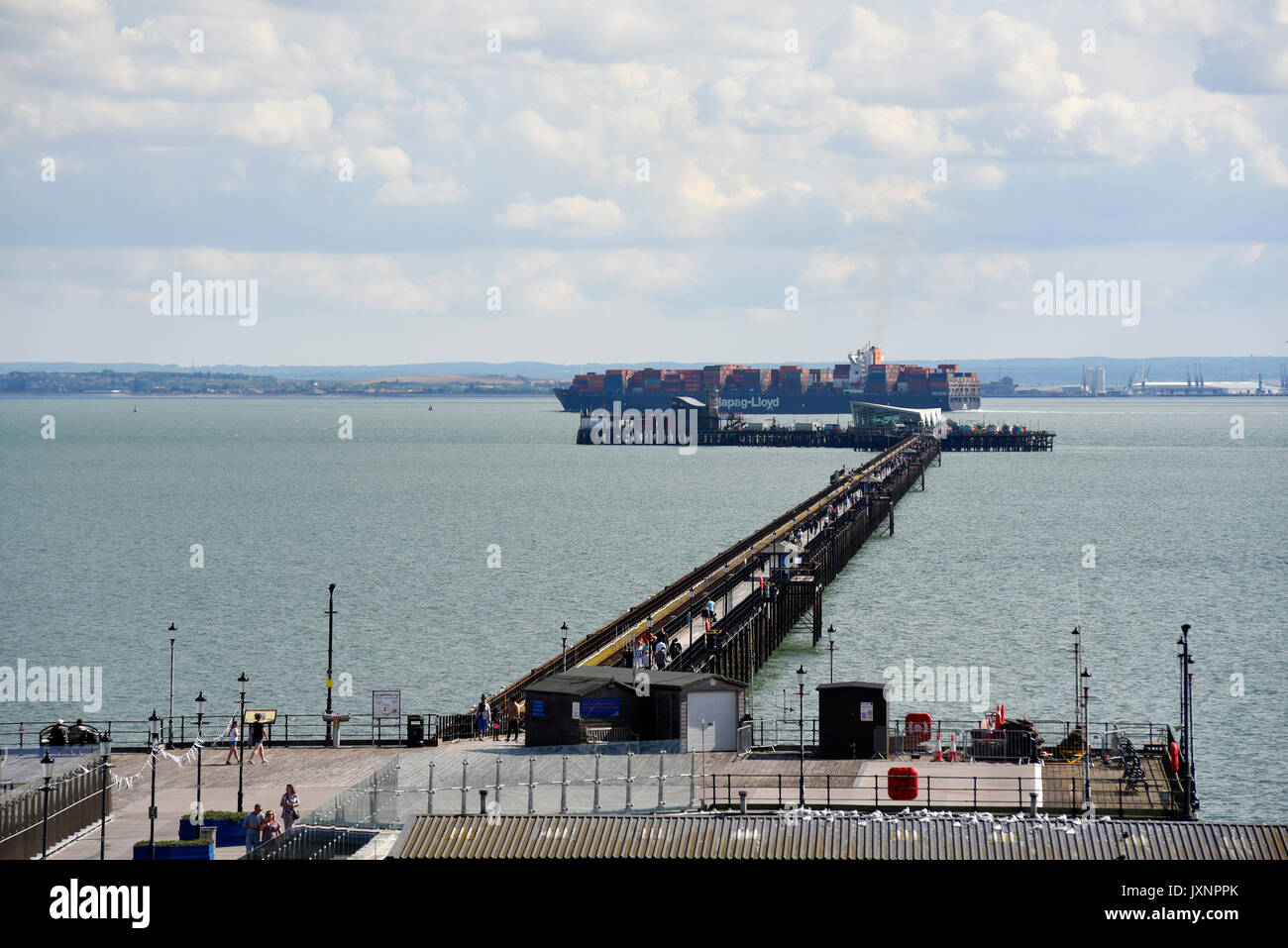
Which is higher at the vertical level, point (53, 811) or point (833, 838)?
point (833, 838)

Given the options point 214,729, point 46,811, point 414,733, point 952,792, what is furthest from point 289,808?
point 214,729

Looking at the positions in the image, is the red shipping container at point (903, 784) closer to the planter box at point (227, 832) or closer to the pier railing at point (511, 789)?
the pier railing at point (511, 789)

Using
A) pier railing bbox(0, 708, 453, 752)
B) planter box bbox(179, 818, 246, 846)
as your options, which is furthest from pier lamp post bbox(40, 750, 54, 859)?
pier railing bbox(0, 708, 453, 752)

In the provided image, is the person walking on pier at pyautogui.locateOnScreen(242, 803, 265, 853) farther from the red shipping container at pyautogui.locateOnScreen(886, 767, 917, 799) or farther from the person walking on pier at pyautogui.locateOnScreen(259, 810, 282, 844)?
the red shipping container at pyautogui.locateOnScreen(886, 767, 917, 799)

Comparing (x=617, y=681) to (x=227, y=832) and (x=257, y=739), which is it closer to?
(x=257, y=739)

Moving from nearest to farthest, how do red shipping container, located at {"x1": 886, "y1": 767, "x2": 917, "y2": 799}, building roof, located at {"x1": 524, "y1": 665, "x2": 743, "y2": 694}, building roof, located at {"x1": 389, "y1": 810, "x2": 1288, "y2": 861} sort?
building roof, located at {"x1": 389, "y1": 810, "x2": 1288, "y2": 861} < red shipping container, located at {"x1": 886, "y1": 767, "x2": 917, "y2": 799} < building roof, located at {"x1": 524, "y1": 665, "x2": 743, "y2": 694}
